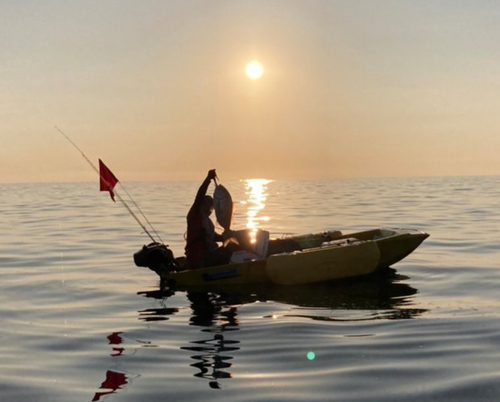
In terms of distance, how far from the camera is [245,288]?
1319cm

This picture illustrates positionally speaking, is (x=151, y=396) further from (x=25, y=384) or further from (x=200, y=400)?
(x=25, y=384)

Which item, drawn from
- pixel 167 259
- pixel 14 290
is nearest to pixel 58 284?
pixel 14 290

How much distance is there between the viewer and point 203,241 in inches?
535

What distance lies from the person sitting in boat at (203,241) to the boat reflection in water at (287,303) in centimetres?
73

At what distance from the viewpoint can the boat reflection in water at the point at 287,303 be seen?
26.8 feet

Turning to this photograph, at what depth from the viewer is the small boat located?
42.9 feet

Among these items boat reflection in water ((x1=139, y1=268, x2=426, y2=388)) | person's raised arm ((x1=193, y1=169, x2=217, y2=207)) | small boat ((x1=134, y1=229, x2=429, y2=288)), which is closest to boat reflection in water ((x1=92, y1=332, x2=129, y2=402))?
boat reflection in water ((x1=139, y1=268, x2=426, y2=388))

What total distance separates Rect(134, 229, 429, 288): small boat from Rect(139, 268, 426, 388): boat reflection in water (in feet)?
0.70

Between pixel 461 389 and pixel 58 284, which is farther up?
pixel 58 284

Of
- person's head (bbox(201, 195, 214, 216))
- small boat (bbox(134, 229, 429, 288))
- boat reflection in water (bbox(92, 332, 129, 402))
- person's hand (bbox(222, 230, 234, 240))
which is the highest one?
person's head (bbox(201, 195, 214, 216))

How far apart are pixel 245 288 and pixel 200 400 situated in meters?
7.03

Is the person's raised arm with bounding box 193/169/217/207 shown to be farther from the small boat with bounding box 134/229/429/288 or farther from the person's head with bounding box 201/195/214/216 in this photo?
the small boat with bounding box 134/229/429/288

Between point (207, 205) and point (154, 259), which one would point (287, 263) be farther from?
point (154, 259)

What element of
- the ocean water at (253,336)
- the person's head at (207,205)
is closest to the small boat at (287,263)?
the ocean water at (253,336)
